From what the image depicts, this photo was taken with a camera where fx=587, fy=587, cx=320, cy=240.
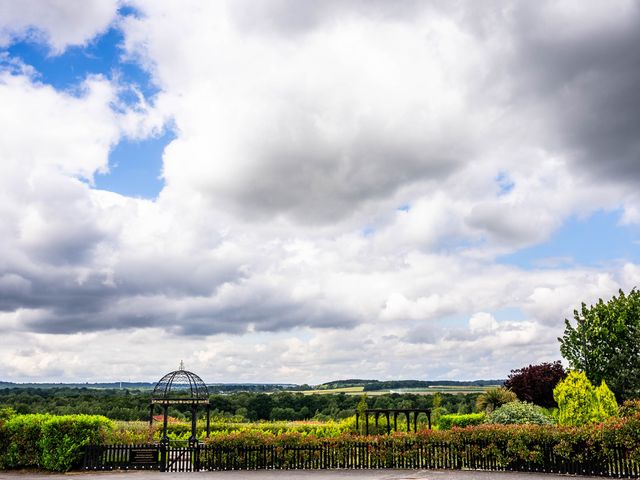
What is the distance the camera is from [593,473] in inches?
703

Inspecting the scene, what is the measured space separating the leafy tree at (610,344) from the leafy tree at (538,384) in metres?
1.99

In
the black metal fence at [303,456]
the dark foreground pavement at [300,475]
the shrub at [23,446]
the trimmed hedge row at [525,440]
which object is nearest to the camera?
the trimmed hedge row at [525,440]

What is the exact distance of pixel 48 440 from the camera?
Result: 20547 mm

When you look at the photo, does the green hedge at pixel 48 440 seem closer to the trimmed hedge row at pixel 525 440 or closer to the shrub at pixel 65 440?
the shrub at pixel 65 440

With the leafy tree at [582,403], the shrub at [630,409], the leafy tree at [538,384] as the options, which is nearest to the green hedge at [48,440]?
the shrub at [630,409]

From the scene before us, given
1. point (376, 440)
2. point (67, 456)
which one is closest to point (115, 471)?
point (67, 456)

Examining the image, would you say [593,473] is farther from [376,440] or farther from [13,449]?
[13,449]

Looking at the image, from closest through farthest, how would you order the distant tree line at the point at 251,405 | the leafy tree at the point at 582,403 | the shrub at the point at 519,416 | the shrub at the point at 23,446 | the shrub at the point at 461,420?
the shrub at the point at 23,446 → the shrub at the point at 519,416 → the leafy tree at the point at 582,403 → the shrub at the point at 461,420 → the distant tree line at the point at 251,405

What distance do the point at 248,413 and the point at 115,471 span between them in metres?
42.9

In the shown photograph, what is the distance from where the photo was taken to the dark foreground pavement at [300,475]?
17906 millimetres

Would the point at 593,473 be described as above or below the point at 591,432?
below

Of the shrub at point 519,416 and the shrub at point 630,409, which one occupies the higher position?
the shrub at point 630,409

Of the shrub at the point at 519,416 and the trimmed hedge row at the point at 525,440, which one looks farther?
the shrub at the point at 519,416

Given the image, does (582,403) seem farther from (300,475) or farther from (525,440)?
(300,475)
